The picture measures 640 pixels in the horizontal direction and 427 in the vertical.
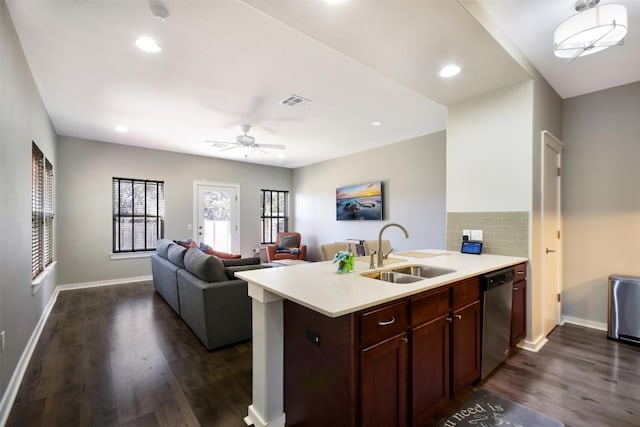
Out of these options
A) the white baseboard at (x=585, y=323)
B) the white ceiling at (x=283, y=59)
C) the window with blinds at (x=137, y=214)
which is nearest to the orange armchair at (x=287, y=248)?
the window with blinds at (x=137, y=214)

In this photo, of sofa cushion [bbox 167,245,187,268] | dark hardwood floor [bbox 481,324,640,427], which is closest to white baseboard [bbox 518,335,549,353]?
dark hardwood floor [bbox 481,324,640,427]

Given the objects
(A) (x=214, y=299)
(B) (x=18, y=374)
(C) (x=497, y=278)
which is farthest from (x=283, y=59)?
(B) (x=18, y=374)

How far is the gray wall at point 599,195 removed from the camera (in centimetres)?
304

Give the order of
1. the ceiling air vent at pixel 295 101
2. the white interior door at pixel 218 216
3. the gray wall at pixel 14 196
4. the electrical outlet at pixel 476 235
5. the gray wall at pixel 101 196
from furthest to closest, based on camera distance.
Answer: the white interior door at pixel 218 216 < the gray wall at pixel 101 196 < the ceiling air vent at pixel 295 101 < the electrical outlet at pixel 476 235 < the gray wall at pixel 14 196

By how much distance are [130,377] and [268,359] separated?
1433 mm

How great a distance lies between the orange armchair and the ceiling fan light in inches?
222

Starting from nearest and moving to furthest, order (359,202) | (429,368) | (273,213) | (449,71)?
1. (429,368)
2. (449,71)
3. (359,202)
4. (273,213)

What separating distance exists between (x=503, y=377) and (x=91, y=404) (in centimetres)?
304

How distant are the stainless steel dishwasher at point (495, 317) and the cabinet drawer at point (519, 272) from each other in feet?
0.42

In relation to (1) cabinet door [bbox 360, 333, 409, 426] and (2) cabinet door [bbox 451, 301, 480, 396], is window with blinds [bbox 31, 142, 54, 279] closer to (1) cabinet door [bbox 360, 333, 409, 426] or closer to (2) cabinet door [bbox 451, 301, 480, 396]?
(1) cabinet door [bbox 360, 333, 409, 426]

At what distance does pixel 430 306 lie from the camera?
1.70 meters

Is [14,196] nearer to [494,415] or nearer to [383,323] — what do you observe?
[383,323]

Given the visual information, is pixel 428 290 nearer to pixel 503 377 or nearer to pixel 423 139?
pixel 503 377

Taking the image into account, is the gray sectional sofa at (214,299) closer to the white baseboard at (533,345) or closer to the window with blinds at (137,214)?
the white baseboard at (533,345)
